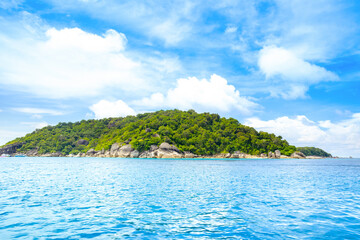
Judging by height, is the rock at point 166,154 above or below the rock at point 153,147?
below

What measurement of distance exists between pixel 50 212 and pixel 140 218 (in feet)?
20.5

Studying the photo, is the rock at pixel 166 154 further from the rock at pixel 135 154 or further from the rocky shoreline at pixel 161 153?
the rock at pixel 135 154

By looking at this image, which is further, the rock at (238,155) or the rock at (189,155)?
the rock at (238,155)

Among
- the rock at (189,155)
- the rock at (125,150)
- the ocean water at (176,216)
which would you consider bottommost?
the ocean water at (176,216)

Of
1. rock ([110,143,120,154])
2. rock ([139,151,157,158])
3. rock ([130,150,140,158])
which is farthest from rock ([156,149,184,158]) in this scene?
rock ([110,143,120,154])

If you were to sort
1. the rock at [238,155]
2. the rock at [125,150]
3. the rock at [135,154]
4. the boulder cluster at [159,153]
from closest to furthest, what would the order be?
the boulder cluster at [159,153] → the rock at [135,154] → the rock at [125,150] → the rock at [238,155]

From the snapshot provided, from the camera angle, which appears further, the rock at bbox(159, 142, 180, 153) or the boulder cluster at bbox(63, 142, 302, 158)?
the rock at bbox(159, 142, 180, 153)

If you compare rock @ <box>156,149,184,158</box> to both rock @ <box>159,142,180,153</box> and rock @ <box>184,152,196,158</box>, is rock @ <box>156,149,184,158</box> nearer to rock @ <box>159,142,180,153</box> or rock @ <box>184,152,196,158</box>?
rock @ <box>159,142,180,153</box>

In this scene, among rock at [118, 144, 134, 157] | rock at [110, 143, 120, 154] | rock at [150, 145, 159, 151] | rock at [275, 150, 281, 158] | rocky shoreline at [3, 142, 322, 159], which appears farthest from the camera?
rock at [275, 150, 281, 158]

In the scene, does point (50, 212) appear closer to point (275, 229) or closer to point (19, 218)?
point (19, 218)

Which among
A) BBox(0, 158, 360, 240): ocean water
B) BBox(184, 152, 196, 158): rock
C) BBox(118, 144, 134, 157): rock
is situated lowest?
BBox(0, 158, 360, 240): ocean water

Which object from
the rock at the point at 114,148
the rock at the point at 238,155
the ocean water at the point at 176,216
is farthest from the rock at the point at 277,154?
the ocean water at the point at 176,216

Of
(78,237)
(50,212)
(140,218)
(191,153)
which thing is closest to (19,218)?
(50,212)

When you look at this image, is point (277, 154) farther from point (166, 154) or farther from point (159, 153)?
point (159, 153)
